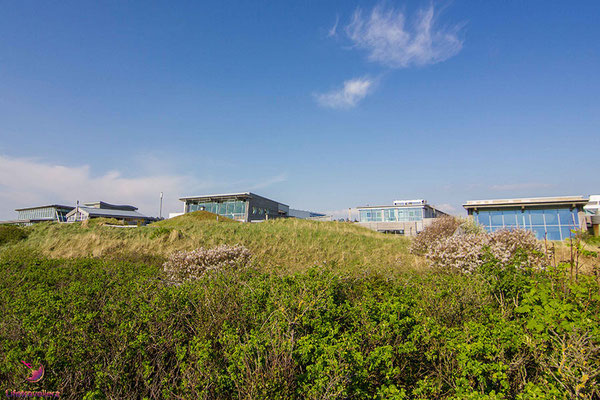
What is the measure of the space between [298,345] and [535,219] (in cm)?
3189

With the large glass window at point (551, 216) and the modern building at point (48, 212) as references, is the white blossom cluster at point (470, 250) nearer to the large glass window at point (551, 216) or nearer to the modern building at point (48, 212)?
the large glass window at point (551, 216)

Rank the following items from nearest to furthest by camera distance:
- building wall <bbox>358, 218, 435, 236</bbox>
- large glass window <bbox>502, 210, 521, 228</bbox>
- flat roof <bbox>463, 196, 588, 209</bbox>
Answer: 1. flat roof <bbox>463, 196, 588, 209</bbox>
2. large glass window <bbox>502, 210, 521, 228</bbox>
3. building wall <bbox>358, 218, 435, 236</bbox>

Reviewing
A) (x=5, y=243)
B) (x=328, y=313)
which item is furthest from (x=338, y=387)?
(x=5, y=243)

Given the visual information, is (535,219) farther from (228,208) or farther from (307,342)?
(228,208)

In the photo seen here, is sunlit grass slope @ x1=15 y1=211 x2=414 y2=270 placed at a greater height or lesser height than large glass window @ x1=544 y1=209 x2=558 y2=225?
lesser

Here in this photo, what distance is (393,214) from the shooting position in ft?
157

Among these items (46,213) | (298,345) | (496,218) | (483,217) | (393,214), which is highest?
(46,213)

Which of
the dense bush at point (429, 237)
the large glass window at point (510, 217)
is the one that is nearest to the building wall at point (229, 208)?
the dense bush at point (429, 237)

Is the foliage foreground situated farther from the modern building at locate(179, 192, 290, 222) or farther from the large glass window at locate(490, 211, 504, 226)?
the modern building at locate(179, 192, 290, 222)

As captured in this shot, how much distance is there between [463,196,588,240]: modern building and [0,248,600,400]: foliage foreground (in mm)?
26430

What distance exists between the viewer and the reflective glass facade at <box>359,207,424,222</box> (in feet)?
153

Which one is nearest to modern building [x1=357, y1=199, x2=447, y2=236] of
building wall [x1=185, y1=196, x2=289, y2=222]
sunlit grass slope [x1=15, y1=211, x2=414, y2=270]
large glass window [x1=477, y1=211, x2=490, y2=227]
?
large glass window [x1=477, y1=211, x2=490, y2=227]

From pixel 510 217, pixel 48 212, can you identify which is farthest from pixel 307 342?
pixel 48 212

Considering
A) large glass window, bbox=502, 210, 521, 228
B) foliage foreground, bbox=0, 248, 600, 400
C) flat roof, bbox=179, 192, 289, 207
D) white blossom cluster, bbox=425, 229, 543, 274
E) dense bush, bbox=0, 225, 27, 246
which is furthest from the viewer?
flat roof, bbox=179, 192, 289, 207
